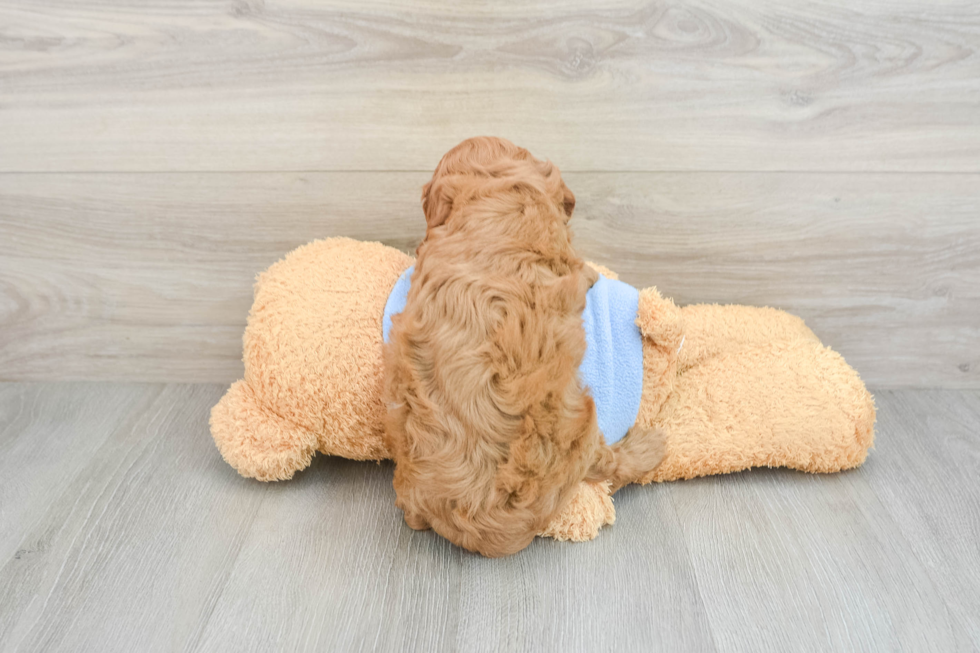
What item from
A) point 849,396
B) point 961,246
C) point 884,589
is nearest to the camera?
point 884,589

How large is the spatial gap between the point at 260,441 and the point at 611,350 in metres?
0.51

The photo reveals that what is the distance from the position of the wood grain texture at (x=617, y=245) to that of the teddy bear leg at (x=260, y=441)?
0.94 ft

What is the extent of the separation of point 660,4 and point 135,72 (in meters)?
0.83

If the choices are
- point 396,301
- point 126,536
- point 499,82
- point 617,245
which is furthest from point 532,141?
point 126,536

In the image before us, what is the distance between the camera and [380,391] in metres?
0.88

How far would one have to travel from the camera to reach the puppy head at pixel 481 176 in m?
0.80

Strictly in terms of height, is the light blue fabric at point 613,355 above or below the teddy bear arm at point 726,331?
above

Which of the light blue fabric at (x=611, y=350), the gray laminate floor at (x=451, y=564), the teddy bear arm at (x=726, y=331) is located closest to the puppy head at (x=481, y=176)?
the light blue fabric at (x=611, y=350)

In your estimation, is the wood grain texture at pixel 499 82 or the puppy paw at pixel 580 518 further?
the wood grain texture at pixel 499 82

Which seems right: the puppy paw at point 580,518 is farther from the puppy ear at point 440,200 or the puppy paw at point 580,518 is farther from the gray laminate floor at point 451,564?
the puppy ear at point 440,200

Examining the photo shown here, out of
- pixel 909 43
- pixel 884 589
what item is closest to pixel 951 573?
pixel 884 589

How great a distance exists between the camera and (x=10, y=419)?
1.13 m

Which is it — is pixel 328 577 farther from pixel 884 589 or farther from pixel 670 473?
pixel 884 589

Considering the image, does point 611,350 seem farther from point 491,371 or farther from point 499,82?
point 499,82
